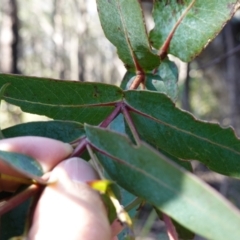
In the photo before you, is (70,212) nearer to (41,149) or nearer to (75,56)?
(41,149)

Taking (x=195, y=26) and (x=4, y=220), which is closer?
(x=4, y=220)

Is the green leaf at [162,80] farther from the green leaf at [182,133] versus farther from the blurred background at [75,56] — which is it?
the blurred background at [75,56]

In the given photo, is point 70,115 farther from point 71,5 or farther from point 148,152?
point 71,5

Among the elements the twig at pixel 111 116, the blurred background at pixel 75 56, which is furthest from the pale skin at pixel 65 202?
the blurred background at pixel 75 56

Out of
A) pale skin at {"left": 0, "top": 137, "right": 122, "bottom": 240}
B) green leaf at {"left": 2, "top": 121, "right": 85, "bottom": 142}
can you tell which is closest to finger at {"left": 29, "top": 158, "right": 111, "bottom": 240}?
pale skin at {"left": 0, "top": 137, "right": 122, "bottom": 240}

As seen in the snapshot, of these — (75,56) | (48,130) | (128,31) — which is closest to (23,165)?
(48,130)

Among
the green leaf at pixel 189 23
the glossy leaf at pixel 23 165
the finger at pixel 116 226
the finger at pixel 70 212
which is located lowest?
the finger at pixel 116 226

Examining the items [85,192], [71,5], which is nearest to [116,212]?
[85,192]
